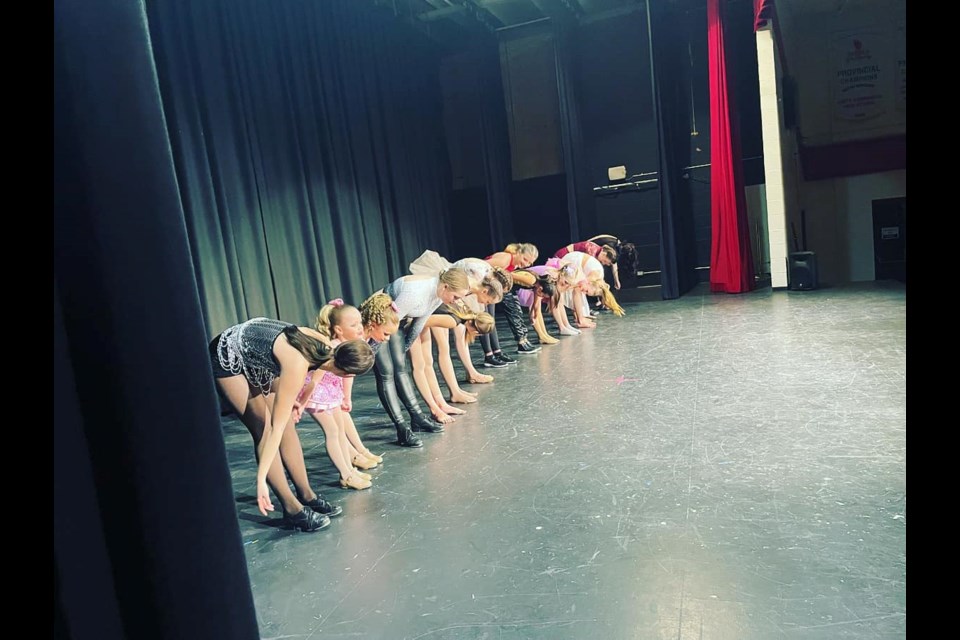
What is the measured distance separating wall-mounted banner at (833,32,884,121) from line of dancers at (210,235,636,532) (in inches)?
273

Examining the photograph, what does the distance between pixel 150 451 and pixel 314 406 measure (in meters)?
2.06

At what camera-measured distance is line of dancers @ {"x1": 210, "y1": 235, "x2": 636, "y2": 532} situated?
2.35 m

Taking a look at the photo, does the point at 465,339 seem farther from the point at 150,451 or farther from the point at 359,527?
the point at 150,451

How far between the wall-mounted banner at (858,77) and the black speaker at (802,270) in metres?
3.51

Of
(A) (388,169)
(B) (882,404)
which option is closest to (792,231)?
(A) (388,169)

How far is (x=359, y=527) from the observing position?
8.03 feet

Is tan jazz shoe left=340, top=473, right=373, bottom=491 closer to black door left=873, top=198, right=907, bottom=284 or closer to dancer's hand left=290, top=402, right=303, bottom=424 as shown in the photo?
dancer's hand left=290, top=402, right=303, bottom=424

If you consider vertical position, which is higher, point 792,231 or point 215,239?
point 215,239

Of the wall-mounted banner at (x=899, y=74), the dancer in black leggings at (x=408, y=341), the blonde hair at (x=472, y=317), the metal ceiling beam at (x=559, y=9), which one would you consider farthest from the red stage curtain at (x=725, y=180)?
the dancer in black leggings at (x=408, y=341)

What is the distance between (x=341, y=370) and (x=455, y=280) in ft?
4.09

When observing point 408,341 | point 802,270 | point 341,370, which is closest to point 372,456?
point 408,341

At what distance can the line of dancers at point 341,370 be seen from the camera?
2350 millimetres

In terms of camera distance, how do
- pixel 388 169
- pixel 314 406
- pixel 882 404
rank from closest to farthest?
1. pixel 314 406
2. pixel 882 404
3. pixel 388 169
